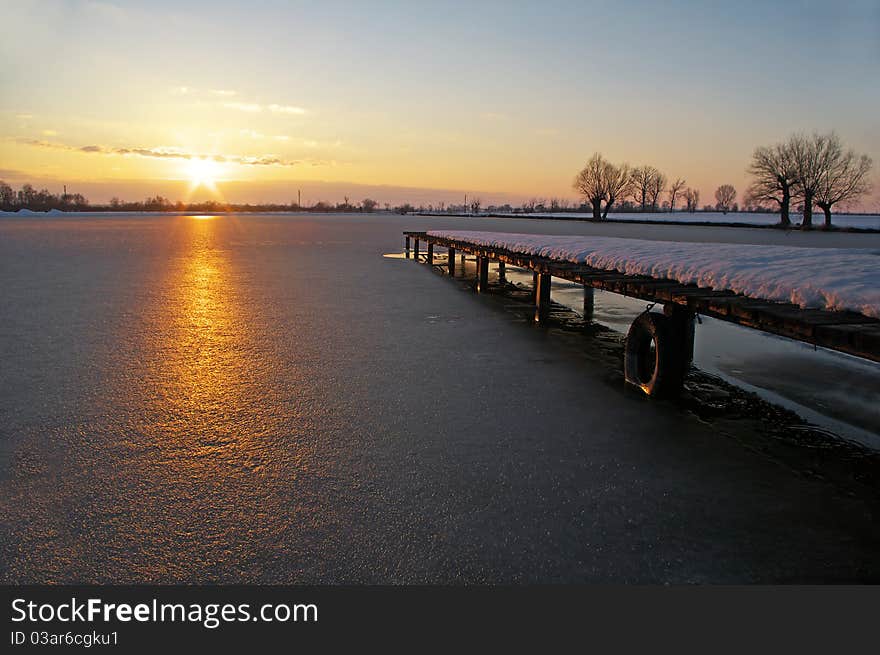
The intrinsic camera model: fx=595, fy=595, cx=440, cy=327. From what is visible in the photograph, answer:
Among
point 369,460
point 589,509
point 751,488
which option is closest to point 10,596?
point 369,460

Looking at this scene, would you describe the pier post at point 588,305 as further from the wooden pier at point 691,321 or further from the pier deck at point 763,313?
the pier deck at point 763,313

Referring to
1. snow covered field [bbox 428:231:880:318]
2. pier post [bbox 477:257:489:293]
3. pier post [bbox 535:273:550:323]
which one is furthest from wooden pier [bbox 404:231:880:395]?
pier post [bbox 477:257:489:293]

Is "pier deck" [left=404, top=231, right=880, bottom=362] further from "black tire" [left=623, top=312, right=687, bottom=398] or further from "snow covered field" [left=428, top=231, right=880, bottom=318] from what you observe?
"black tire" [left=623, top=312, right=687, bottom=398]

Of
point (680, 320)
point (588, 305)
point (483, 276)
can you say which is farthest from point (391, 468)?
point (483, 276)

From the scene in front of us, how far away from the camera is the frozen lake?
3.64 m

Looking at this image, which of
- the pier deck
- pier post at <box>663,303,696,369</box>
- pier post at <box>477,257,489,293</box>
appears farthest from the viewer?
pier post at <box>477,257,489,293</box>

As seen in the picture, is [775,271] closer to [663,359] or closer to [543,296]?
[663,359]

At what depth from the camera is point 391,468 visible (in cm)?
494

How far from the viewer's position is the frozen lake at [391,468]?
364 centimetres

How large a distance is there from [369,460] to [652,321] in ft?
12.8

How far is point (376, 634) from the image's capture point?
308 centimetres

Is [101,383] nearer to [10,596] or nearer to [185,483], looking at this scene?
[185,483]

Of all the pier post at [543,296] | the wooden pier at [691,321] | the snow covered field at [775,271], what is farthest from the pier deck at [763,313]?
the pier post at [543,296]

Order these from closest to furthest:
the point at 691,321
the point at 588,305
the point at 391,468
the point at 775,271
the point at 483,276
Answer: the point at 391,468
the point at 775,271
the point at 691,321
the point at 588,305
the point at 483,276
